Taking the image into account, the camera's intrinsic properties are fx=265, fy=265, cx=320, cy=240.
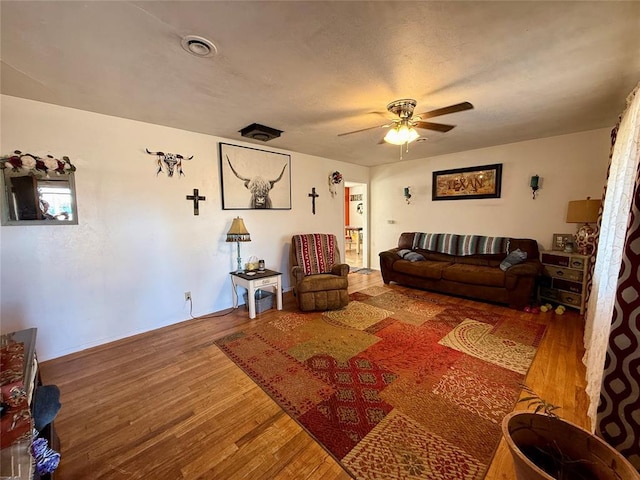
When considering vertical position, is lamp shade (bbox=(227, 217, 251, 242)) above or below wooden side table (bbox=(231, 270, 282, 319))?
above

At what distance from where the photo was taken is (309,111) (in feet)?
8.68

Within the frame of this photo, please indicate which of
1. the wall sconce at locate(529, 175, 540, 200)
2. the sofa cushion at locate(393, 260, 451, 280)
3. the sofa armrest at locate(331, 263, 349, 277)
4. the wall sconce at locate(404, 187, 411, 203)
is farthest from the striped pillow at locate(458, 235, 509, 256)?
the sofa armrest at locate(331, 263, 349, 277)

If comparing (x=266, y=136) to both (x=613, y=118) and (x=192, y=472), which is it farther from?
(x=613, y=118)

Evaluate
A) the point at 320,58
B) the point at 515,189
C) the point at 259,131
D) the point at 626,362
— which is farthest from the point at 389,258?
the point at 320,58

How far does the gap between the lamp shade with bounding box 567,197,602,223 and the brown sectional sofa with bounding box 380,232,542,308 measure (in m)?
0.59

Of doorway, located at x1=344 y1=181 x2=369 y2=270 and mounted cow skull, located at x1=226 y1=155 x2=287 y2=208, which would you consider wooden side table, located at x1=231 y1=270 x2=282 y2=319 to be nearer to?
mounted cow skull, located at x1=226 y1=155 x2=287 y2=208

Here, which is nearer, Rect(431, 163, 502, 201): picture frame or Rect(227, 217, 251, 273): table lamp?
Rect(227, 217, 251, 273): table lamp

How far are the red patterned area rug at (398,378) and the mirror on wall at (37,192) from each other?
1.97m

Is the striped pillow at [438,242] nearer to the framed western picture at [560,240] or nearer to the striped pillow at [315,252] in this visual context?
the framed western picture at [560,240]

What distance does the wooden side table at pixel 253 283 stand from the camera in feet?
11.0

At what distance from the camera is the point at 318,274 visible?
3984mm

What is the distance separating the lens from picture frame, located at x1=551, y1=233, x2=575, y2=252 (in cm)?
365

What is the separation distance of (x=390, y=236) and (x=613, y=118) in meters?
3.53

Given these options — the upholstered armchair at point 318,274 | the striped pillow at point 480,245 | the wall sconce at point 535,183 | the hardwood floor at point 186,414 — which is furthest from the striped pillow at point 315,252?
the wall sconce at point 535,183
